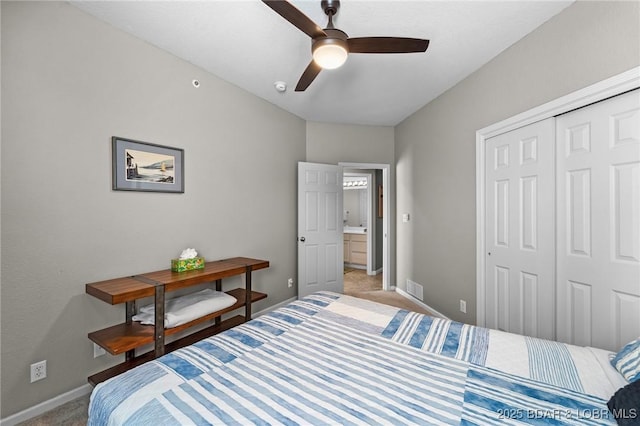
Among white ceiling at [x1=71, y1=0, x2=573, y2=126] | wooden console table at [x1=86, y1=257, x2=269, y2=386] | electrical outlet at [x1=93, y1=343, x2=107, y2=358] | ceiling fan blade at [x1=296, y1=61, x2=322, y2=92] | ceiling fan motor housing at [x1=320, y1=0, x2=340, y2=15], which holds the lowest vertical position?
electrical outlet at [x1=93, y1=343, x2=107, y2=358]

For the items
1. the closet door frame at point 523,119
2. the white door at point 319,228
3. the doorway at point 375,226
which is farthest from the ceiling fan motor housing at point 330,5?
the doorway at point 375,226

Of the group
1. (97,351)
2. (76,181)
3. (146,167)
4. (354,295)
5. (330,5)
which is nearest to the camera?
(330,5)

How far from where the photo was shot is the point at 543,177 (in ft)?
6.90

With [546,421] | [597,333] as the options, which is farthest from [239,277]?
[597,333]

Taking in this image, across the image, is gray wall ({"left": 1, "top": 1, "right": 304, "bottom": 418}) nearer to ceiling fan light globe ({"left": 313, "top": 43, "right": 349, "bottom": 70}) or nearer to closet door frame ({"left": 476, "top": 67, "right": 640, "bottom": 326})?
ceiling fan light globe ({"left": 313, "top": 43, "right": 349, "bottom": 70})

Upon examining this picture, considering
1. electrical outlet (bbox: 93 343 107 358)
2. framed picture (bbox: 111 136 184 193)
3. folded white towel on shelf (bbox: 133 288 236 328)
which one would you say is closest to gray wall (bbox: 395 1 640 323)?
folded white towel on shelf (bbox: 133 288 236 328)

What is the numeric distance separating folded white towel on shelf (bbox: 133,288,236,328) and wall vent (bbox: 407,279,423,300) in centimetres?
249

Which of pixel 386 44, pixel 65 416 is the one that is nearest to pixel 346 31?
pixel 386 44

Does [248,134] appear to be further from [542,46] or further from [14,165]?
[542,46]

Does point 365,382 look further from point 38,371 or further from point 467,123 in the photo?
point 467,123

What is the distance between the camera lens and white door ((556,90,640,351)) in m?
1.61

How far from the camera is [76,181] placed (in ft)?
6.19

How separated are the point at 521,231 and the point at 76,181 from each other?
3.35 m

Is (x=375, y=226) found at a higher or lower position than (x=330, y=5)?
lower
